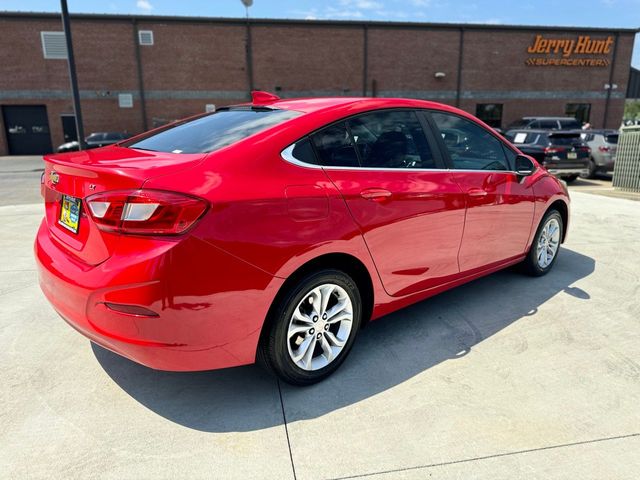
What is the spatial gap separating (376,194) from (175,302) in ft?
4.41

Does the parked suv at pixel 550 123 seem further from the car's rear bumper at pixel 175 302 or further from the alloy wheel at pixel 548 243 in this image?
the car's rear bumper at pixel 175 302

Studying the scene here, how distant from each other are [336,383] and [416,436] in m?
0.61

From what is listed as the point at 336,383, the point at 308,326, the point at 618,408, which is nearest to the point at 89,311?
the point at 308,326

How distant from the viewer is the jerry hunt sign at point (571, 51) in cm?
2977

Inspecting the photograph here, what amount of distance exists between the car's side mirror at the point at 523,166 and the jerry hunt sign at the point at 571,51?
30.6 m

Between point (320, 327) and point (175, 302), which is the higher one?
point (175, 302)

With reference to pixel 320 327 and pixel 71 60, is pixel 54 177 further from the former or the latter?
pixel 71 60

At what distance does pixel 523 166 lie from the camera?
3.93 meters

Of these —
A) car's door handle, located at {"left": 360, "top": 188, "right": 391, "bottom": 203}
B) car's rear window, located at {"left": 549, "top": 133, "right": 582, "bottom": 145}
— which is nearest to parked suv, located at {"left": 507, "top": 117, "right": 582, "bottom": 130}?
car's rear window, located at {"left": 549, "top": 133, "right": 582, "bottom": 145}

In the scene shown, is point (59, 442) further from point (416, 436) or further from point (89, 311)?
point (416, 436)

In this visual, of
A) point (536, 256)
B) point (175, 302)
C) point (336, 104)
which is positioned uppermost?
point (336, 104)

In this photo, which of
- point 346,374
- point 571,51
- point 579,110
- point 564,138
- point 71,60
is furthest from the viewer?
point 579,110

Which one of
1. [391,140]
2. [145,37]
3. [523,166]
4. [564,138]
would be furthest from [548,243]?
[145,37]

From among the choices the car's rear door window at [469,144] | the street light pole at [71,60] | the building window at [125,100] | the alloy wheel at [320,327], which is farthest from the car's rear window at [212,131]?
the building window at [125,100]
